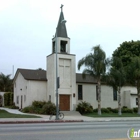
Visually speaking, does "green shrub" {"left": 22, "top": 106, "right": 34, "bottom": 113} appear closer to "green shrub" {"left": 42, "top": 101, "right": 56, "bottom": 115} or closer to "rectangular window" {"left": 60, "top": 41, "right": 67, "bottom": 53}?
"green shrub" {"left": 42, "top": 101, "right": 56, "bottom": 115}

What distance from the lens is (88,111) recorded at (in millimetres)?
33906

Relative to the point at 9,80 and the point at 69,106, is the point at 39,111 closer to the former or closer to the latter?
the point at 69,106

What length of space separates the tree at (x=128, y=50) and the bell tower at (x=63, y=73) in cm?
1459

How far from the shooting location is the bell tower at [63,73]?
34.3 m

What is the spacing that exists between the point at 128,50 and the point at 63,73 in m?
18.0

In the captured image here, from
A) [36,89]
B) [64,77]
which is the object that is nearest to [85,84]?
[64,77]

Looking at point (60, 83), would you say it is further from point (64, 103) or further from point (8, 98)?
point (8, 98)

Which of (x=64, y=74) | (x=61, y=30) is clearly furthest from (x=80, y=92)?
(x=61, y=30)

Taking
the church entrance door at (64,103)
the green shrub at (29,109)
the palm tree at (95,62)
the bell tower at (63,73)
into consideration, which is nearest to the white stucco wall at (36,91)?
the bell tower at (63,73)

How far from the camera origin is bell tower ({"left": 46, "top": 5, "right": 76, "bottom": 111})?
34312mm

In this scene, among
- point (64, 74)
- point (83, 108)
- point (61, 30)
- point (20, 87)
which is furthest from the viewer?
point (20, 87)

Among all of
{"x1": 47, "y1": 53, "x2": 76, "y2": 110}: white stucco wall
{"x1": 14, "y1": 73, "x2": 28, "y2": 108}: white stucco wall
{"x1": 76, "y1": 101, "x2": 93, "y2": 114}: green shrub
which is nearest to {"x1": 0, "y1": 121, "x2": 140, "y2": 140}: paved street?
{"x1": 76, "y1": 101, "x2": 93, "y2": 114}: green shrub

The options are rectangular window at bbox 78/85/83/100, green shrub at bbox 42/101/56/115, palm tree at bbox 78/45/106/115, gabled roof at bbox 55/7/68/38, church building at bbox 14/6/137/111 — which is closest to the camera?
green shrub at bbox 42/101/56/115

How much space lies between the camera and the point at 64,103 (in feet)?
113
